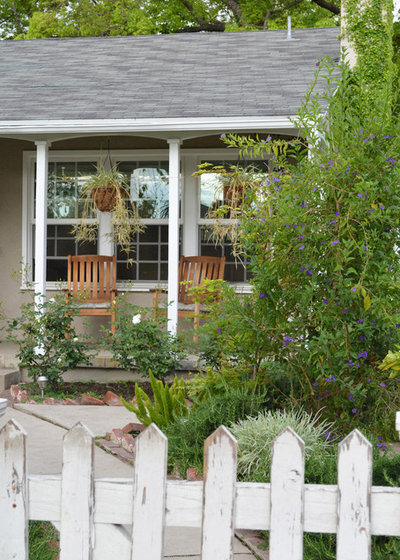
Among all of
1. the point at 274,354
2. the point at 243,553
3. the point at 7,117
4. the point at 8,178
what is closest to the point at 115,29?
the point at 8,178

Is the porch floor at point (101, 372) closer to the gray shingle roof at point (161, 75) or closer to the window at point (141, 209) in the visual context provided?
the window at point (141, 209)

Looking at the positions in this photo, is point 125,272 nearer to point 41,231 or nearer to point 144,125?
point 41,231

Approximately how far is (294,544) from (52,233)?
7735mm

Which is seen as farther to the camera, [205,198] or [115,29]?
[115,29]

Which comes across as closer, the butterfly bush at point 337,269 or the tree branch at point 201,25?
the butterfly bush at point 337,269

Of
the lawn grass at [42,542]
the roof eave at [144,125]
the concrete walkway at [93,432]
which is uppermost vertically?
the roof eave at [144,125]

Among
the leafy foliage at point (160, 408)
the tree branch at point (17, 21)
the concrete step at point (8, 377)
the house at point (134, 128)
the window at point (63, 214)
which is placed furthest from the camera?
the tree branch at point (17, 21)

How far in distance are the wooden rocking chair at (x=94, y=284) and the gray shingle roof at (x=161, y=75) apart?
1.77 meters

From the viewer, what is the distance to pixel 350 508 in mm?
1669

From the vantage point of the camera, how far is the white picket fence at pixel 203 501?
5.49 ft

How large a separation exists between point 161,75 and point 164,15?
11319 millimetres

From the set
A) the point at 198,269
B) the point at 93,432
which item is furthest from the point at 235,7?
the point at 93,432

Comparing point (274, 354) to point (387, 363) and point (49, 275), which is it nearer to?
point (387, 363)

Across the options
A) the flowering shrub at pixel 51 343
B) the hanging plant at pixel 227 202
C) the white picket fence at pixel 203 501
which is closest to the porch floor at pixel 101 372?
the flowering shrub at pixel 51 343
